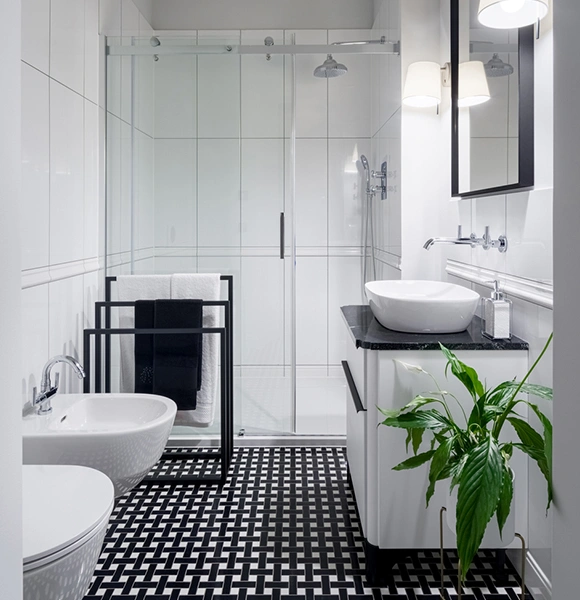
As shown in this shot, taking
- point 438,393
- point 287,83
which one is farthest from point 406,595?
point 287,83

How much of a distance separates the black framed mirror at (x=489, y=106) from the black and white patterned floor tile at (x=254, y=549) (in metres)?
1.29

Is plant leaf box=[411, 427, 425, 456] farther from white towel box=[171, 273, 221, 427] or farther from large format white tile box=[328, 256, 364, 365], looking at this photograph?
large format white tile box=[328, 256, 364, 365]

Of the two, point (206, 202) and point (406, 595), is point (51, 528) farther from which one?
point (206, 202)

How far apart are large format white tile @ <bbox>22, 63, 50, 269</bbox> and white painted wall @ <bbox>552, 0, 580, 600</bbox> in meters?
1.89

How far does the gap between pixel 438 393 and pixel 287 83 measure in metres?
1.84

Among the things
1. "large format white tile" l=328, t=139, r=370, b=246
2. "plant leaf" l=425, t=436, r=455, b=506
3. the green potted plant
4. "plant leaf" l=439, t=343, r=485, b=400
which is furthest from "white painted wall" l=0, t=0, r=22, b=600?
"large format white tile" l=328, t=139, r=370, b=246

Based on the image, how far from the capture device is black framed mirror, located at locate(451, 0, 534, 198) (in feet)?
6.31

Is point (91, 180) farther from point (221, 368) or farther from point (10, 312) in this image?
point (10, 312)

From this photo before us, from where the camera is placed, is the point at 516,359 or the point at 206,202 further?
the point at 206,202

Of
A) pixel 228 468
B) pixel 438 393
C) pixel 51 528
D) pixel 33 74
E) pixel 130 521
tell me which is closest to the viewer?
pixel 51 528

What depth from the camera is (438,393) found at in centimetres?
182

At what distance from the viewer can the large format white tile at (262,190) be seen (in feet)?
9.95

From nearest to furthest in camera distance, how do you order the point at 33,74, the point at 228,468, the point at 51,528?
the point at 51,528 → the point at 33,74 → the point at 228,468

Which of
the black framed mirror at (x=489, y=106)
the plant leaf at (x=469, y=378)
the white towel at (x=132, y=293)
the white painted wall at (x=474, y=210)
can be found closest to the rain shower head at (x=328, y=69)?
the white painted wall at (x=474, y=210)
